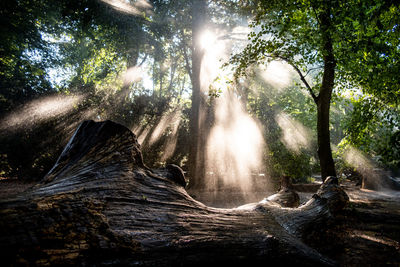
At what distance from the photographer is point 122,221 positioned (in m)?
1.71

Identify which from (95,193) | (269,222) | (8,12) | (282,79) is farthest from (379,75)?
(282,79)

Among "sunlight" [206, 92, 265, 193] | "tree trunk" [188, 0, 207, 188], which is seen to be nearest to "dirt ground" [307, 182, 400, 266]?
"sunlight" [206, 92, 265, 193]

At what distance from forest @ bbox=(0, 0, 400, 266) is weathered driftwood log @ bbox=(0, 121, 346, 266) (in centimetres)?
1

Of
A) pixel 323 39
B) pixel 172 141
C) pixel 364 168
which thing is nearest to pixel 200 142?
pixel 172 141

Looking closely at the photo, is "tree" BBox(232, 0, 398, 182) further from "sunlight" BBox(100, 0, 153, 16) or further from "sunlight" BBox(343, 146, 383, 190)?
"sunlight" BBox(100, 0, 153, 16)

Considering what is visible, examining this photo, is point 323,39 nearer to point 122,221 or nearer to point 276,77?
point 122,221

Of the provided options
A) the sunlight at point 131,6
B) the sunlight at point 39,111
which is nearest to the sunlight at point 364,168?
the sunlight at point 131,6

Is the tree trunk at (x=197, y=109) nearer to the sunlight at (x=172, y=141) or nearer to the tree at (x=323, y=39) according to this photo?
the sunlight at (x=172, y=141)

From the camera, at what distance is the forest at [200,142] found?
1631mm

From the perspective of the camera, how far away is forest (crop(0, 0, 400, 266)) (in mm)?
1631

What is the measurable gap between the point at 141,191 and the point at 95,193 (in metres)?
0.53

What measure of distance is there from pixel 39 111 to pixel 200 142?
1020 cm

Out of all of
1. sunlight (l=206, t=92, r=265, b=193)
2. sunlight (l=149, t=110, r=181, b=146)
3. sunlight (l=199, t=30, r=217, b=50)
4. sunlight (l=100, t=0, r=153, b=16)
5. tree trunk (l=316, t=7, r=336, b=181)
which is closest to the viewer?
tree trunk (l=316, t=7, r=336, b=181)

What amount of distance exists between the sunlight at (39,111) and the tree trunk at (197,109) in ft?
25.2
